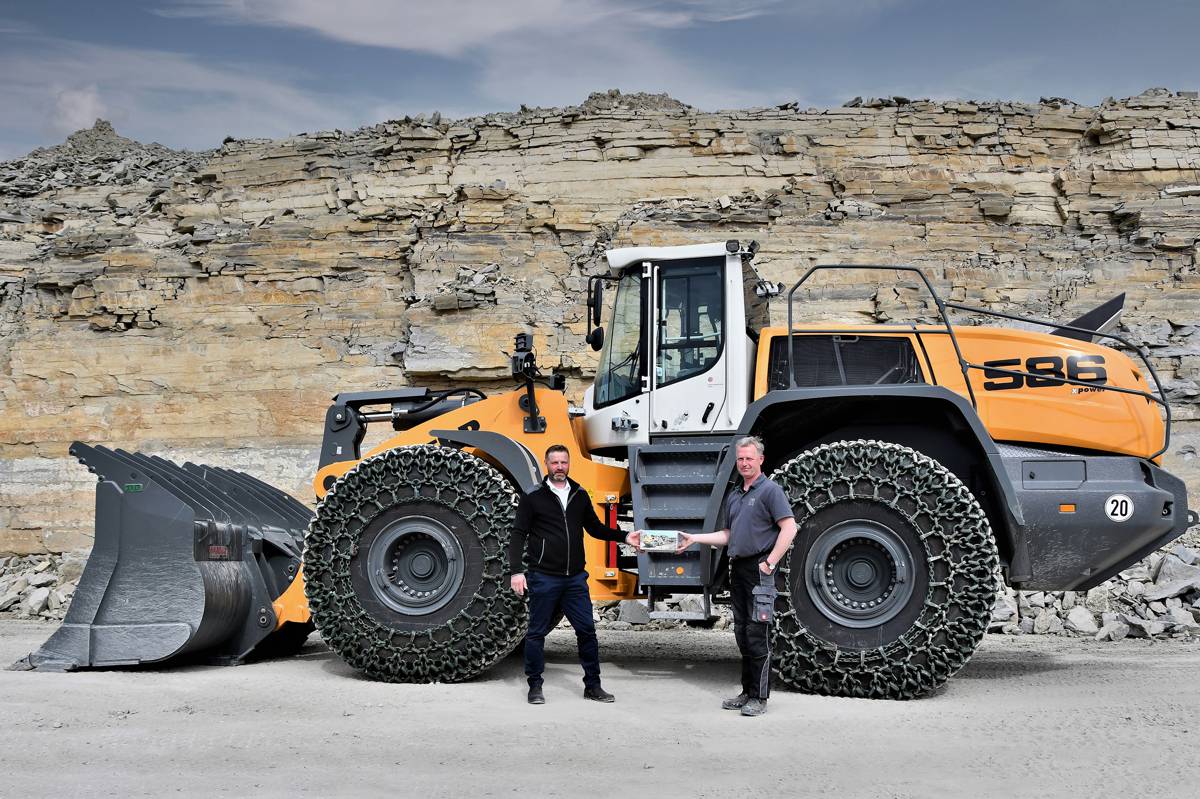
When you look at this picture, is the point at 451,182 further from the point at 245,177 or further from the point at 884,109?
the point at 884,109

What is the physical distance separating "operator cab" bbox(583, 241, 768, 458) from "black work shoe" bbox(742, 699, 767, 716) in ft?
6.48

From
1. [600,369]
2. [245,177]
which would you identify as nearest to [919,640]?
[600,369]

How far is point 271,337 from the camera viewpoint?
19.5m

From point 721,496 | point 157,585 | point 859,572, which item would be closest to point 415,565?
point 157,585

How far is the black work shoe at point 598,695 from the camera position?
7059 mm

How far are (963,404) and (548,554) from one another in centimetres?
272

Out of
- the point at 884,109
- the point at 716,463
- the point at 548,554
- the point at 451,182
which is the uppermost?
the point at 884,109

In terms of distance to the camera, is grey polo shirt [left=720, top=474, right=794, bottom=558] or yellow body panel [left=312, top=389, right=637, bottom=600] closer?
grey polo shirt [left=720, top=474, right=794, bottom=558]

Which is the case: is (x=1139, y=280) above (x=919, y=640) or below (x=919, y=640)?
above

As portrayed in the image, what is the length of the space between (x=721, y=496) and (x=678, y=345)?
3.90ft

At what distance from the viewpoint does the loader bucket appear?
8203mm

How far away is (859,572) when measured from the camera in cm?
729

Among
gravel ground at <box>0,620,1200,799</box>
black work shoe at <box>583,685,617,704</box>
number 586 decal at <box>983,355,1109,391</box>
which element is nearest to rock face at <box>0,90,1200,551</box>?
number 586 decal at <box>983,355,1109,391</box>

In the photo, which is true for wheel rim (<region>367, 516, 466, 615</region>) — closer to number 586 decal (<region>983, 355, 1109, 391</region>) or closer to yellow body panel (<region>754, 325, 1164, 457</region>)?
yellow body panel (<region>754, 325, 1164, 457</region>)
